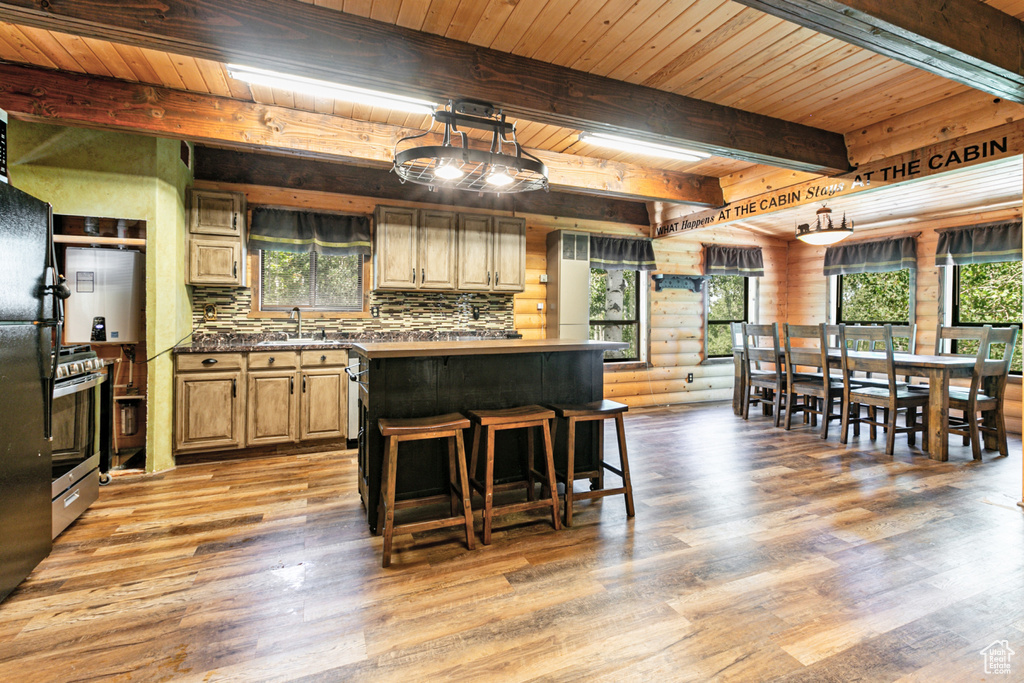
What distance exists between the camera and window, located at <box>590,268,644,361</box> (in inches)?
258

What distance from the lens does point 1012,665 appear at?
1.66 metres

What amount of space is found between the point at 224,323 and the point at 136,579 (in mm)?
2817

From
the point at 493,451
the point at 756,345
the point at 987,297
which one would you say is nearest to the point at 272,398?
the point at 493,451

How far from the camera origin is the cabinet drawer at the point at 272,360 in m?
4.07

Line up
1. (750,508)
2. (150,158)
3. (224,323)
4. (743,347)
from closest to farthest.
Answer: (750,508) < (150,158) < (224,323) < (743,347)

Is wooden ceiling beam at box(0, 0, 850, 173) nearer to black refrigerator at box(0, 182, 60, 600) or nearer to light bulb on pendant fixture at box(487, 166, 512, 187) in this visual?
light bulb on pendant fixture at box(487, 166, 512, 187)

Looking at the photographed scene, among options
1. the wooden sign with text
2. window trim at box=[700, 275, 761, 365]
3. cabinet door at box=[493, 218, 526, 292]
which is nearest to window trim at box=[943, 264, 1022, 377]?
window trim at box=[700, 275, 761, 365]

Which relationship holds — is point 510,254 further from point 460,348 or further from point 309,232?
point 460,348

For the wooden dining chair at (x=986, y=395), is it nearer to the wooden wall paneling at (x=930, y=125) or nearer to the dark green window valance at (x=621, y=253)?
the wooden wall paneling at (x=930, y=125)

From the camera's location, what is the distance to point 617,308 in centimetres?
668

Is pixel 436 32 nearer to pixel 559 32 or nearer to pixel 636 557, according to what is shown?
pixel 559 32

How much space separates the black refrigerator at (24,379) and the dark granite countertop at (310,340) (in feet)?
4.94

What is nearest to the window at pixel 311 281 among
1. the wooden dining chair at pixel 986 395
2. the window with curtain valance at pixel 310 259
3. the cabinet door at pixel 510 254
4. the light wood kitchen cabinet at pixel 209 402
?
the window with curtain valance at pixel 310 259

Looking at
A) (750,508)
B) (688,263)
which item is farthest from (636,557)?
(688,263)
